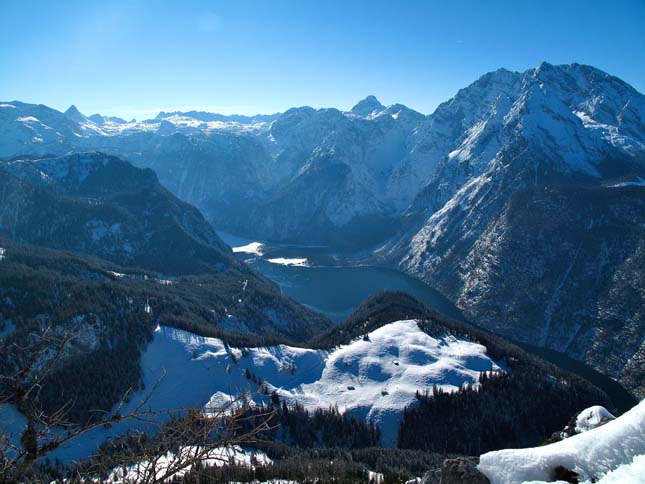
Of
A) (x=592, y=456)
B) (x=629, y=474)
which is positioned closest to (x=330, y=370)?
(x=592, y=456)

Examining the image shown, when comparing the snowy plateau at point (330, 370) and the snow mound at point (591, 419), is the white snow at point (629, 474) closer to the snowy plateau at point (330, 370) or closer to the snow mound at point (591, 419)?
the snow mound at point (591, 419)

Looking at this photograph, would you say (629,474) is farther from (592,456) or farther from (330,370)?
(330,370)

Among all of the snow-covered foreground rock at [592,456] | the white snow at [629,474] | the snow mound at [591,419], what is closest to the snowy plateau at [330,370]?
the snow mound at [591,419]

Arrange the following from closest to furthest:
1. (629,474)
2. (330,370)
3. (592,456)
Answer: (629,474)
(592,456)
(330,370)

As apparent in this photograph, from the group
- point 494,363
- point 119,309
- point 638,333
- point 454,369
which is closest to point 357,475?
point 454,369

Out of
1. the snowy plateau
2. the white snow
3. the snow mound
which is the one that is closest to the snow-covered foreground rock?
the white snow

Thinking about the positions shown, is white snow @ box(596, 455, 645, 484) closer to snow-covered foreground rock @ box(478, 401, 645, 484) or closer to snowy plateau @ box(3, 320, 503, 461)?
snow-covered foreground rock @ box(478, 401, 645, 484)

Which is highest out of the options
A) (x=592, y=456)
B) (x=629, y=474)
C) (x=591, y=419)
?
(x=629, y=474)

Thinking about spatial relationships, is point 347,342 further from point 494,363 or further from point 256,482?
point 256,482
